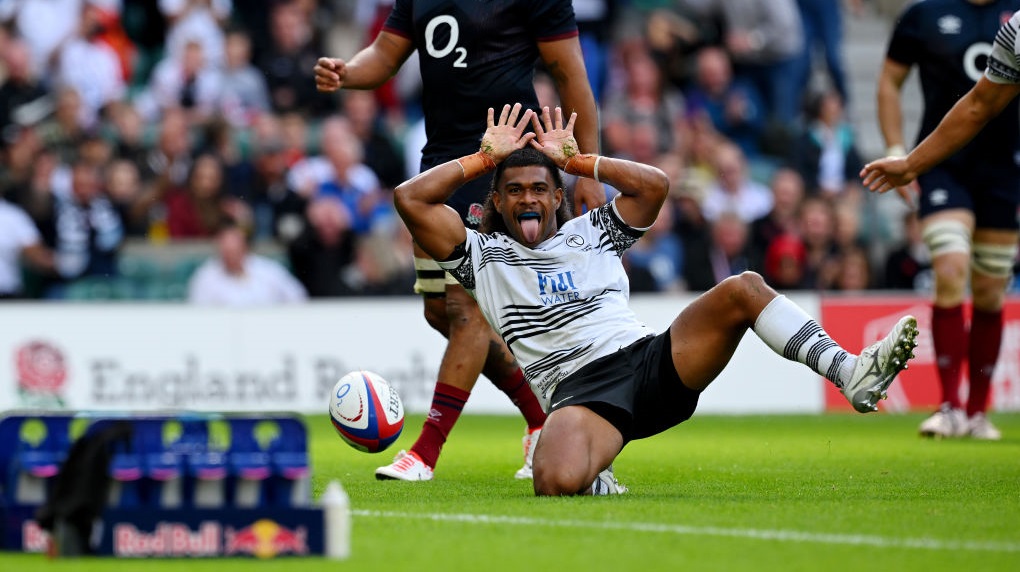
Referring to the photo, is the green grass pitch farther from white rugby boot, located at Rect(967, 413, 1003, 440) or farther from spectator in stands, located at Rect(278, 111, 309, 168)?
spectator in stands, located at Rect(278, 111, 309, 168)

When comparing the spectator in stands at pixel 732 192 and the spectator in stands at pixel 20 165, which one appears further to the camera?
the spectator in stands at pixel 732 192

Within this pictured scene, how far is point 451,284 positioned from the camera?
295 inches

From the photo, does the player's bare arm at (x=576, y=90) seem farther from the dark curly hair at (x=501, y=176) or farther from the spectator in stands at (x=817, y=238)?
the spectator in stands at (x=817, y=238)

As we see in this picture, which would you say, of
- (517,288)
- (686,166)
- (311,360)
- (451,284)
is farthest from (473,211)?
(686,166)

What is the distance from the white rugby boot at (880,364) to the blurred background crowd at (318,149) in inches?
342

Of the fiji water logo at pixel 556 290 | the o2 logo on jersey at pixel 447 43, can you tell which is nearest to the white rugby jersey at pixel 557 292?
the fiji water logo at pixel 556 290

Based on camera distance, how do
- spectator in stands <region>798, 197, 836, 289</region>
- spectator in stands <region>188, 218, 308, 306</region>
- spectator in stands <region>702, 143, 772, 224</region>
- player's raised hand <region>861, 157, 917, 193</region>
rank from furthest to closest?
spectator in stands <region>702, 143, 772, 224</region>
spectator in stands <region>798, 197, 836, 289</region>
spectator in stands <region>188, 218, 308, 306</region>
player's raised hand <region>861, 157, 917, 193</region>

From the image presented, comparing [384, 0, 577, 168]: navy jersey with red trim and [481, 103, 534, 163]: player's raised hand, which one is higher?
[384, 0, 577, 168]: navy jersey with red trim

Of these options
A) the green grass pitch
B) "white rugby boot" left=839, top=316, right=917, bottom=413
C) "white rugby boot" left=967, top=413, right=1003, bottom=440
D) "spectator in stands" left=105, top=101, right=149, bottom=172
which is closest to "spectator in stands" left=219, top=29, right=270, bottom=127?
"spectator in stands" left=105, top=101, right=149, bottom=172

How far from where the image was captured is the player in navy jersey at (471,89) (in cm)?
743

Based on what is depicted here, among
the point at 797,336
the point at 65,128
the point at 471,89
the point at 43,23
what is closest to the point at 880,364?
the point at 797,336

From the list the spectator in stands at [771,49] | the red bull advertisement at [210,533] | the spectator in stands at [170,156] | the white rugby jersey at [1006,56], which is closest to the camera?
the red bull advertisement at [210,533]

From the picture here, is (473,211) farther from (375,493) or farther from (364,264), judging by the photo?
(364,264)

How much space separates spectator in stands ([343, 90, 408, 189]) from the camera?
15.9 metres
